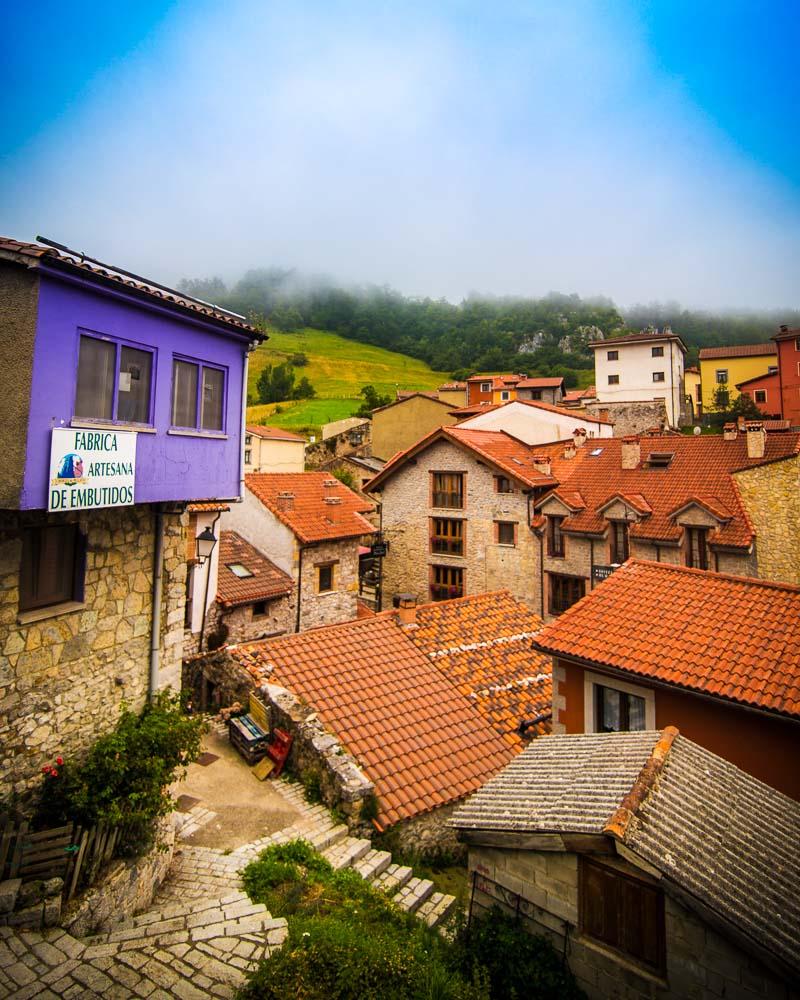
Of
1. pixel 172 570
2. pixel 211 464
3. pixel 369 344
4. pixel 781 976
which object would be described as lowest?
pixel 781 976

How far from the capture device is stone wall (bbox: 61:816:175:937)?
20.6 ft

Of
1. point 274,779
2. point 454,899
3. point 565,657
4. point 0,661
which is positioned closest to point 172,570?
point 0,661

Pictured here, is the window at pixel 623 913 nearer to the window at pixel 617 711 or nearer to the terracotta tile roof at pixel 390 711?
the terracotta tile roof at pixel 390 711

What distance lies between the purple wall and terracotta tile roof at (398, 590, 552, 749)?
7.73 meters

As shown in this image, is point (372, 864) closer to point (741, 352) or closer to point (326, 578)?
point (326, 578)

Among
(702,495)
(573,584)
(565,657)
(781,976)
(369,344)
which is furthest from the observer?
(369,344)

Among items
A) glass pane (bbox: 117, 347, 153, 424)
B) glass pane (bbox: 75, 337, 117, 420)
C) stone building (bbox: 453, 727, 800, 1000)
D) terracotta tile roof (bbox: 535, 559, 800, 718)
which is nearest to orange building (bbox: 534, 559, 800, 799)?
terracotta tile roof (bbox: 535, 559, 800, 718)

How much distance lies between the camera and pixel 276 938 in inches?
246

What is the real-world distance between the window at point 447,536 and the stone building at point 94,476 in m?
20.9

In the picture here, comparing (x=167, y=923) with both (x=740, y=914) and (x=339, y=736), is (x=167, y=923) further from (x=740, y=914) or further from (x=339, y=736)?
(x=740, y=914)

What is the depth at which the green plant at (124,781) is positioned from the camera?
686cm

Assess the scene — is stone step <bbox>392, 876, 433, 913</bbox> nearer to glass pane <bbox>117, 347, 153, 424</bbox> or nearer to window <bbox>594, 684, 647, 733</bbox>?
window <bbox>594, 684, 647, 733</bbox>

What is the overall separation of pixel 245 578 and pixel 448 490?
39.5 feet

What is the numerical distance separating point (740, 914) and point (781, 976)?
1.61ft
